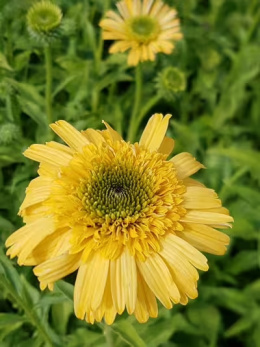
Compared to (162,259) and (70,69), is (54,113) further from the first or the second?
(162,259)

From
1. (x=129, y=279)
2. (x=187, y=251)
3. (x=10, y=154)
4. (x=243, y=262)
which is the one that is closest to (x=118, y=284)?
(x=129, y=279)

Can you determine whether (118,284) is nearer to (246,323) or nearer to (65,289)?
(65,289)

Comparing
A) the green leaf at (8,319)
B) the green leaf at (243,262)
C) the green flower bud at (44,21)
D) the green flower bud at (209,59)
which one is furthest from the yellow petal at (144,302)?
the green flower bud at (209,59)

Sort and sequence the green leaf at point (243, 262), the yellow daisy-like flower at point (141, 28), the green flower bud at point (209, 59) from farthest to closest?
the green flower bud at point (209, 59) → the green leaf at point (243, 262) → the yellow daisy-like flower at point (141, 28)

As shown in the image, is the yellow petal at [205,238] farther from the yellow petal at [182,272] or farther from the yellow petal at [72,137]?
the yellow petal at [72,137]

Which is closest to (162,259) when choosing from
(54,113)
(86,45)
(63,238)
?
(63,238)

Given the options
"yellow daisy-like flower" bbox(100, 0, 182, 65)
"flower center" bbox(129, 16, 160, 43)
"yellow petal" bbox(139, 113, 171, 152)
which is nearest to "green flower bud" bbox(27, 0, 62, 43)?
"yellow daisy-like flower" bbox(100, 0, 182, 65)
